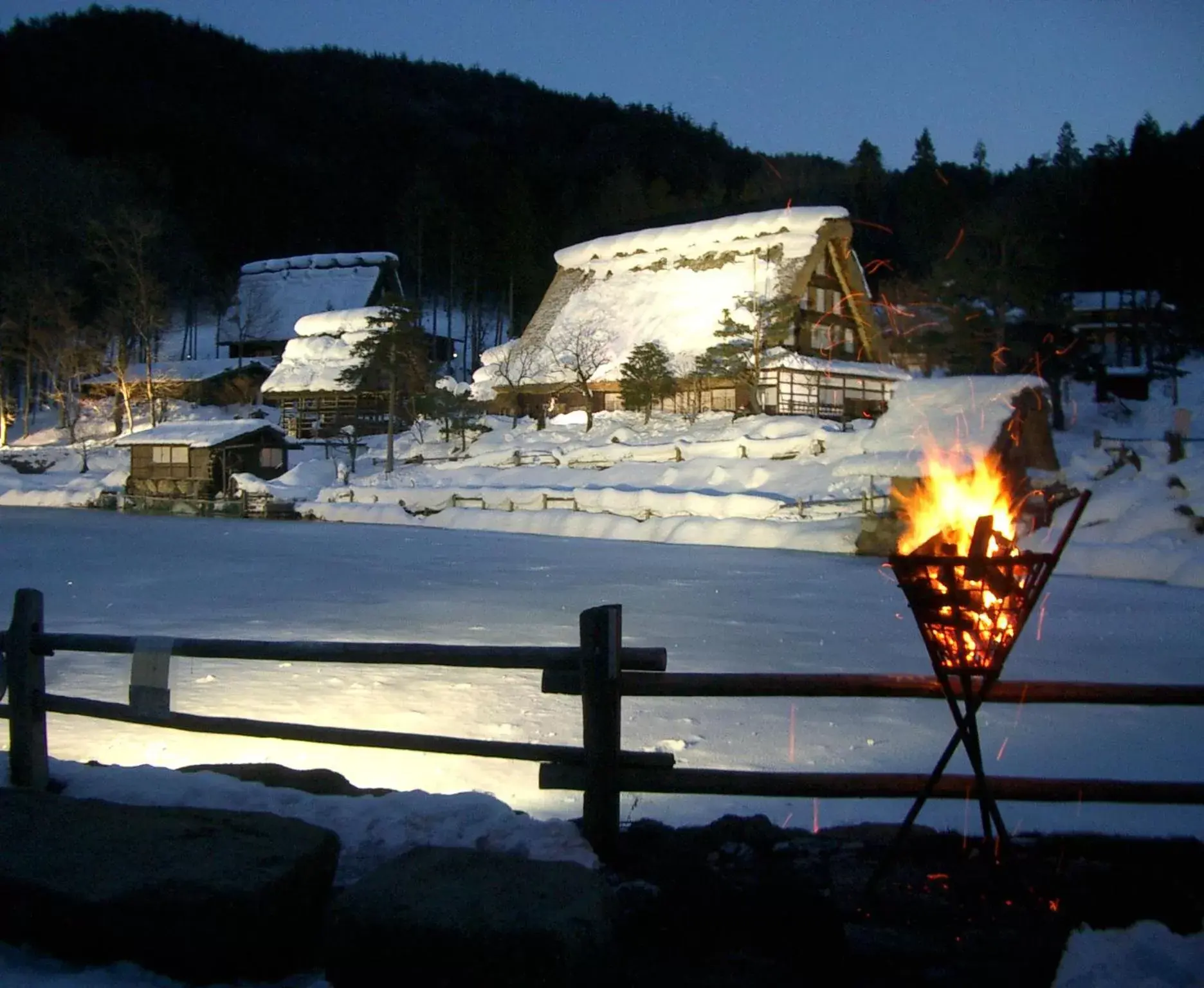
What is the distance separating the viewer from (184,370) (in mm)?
44719

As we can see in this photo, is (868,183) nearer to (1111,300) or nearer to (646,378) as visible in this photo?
(1111,300)

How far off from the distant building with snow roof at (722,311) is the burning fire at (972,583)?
96.0ft

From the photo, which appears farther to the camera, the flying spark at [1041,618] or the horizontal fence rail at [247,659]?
the flying spark at [1041,618]

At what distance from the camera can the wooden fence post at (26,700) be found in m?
4.32

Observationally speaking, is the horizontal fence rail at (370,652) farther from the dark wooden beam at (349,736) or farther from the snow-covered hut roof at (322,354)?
the snow-covered hut roof at (322,354)

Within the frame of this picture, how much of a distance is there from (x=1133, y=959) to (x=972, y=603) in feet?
3.94

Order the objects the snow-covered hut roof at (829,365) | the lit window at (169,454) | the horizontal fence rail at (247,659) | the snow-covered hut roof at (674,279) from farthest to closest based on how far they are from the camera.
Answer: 1. the snow-covered hut roof at (674,279)
2. the snow-covered hut roof at (829,365)
3. the lit window at (169,454)
4. the horizontal fence rail at (247,659)

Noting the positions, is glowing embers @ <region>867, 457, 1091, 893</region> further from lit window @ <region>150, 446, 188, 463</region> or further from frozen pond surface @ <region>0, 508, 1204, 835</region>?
lit window @ <region>150, 446, 188, 463</region>

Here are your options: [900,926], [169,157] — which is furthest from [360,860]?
[169,157]

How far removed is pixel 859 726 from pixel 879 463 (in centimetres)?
1634

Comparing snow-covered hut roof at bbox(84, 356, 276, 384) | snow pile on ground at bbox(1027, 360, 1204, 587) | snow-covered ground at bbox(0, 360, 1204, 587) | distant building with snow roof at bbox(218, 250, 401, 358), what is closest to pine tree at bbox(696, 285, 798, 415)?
snow-covered ground at bbox(0, 360, 1204, 587)

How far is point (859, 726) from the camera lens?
6.48 metres

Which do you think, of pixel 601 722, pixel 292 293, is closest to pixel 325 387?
pixel 292 293

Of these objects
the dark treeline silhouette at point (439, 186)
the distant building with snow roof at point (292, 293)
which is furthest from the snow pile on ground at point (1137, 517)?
the distant building with snow roof at point (292, 293)
